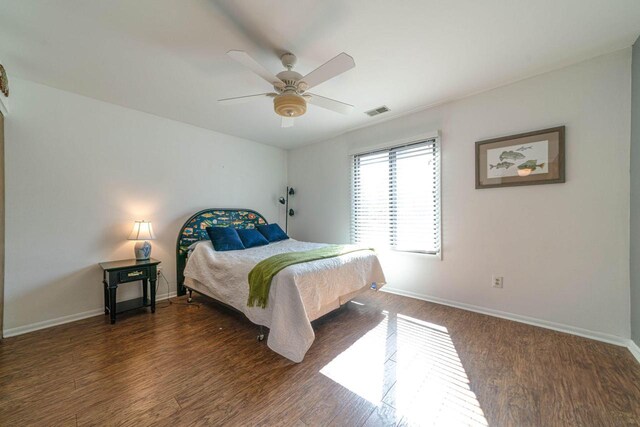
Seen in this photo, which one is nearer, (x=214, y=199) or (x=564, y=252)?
(x=564, y=252)

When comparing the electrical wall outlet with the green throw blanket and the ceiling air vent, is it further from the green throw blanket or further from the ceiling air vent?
the ceiling air vent

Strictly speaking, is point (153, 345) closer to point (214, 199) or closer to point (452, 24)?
point (214, 199)

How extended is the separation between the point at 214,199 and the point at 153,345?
228 centimetres

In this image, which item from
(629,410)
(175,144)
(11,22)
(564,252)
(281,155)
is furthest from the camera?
(281,155)

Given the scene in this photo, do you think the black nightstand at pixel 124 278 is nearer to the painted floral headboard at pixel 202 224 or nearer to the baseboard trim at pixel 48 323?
the baseboard trim at pixel 48 323

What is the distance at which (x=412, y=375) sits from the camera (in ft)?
5.73

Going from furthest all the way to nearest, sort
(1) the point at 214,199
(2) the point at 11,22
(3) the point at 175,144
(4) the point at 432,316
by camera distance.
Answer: (1) the point at 214,199
(3) the point at 175,144
(4) the point at 432,316
(2) the point at 11,22

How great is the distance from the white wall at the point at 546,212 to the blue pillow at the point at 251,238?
2.05 metres

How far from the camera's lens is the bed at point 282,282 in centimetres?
193

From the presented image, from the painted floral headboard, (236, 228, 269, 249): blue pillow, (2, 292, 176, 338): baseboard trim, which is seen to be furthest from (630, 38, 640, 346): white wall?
(2, 292, 176, 338): baseboard trim

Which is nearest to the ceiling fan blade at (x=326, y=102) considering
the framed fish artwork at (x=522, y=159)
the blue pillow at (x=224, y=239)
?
the framed fish artwork at (x=522, y=159)

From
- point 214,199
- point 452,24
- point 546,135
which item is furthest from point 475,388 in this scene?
point 214,199

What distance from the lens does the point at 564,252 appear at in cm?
230

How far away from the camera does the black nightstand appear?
2537mm
